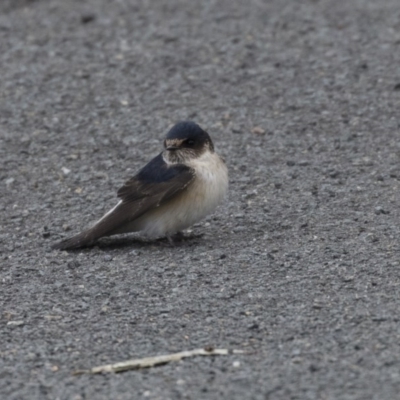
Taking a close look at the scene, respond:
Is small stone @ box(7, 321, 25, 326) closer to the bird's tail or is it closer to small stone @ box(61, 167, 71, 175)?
the bird's tail

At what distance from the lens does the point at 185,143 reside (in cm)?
883

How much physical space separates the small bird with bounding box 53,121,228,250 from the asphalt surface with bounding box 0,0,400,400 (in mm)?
201

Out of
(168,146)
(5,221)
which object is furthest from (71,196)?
(168,146)

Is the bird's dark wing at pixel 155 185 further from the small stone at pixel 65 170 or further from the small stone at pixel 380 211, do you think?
the small stone at pixel 65 170

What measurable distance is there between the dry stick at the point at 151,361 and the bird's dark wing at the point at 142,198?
2.36 m

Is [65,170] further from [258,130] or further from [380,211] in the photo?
[380,211]

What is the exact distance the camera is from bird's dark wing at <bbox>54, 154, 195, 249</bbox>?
866 centimetres

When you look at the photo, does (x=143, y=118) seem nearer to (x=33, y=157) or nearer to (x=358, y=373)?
(x=33, y=157)

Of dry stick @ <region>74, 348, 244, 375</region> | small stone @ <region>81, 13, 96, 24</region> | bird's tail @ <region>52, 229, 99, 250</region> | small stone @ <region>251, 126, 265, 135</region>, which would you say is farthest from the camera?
small stone @ <region>81, 13, 96, 24</region>

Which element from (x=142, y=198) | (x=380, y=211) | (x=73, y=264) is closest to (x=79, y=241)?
(x=73, y=264)

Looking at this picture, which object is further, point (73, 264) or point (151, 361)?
point (73, 264)

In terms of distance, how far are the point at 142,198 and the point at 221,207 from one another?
3.61 feet

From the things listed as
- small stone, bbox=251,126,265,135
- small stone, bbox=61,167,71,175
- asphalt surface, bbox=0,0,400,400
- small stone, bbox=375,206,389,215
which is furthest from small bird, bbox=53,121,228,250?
small stone, bbox=251,126,265,135

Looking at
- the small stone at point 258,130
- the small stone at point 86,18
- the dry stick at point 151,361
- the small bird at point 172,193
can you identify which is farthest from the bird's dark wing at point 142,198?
the small stone at point 86,18
